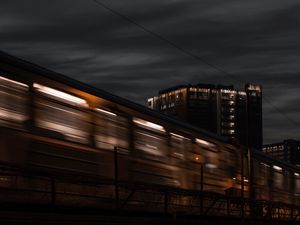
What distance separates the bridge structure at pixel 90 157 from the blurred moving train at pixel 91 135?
2 centimetres

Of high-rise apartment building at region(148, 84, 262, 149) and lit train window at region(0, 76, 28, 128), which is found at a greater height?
high-rise apartment building at region(148, 84, 262, 149)

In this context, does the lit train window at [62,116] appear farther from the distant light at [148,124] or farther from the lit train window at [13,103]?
the distant light at [148,124]

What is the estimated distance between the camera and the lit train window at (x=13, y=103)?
1373cm

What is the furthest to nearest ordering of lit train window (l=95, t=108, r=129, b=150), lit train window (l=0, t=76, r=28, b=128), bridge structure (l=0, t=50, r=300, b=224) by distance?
lit train window (l=95, t=108, r=129, b=150)
lit train window (l=0, t=76, r=28, b=128)
bridge structure (l=0, t=50, r=300, b=224)

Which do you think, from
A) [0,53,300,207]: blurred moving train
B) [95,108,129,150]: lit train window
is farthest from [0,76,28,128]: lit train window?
[95,108,129,150]: lit train window

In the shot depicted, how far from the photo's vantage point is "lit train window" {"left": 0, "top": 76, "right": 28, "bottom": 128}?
13.7m

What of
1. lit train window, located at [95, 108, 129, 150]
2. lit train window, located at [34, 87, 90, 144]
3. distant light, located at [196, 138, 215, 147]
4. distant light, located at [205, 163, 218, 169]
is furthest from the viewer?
distant light, located at [205, 163, 218, 169]

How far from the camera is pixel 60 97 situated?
15648 mm

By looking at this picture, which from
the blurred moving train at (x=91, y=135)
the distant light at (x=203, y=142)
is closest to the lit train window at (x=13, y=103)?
the blurred moving train at (x=91, y=135)

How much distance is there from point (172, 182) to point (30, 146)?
23.7 ft

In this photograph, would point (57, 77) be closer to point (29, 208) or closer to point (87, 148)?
point (87, 148)

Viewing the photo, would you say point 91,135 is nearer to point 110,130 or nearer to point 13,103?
point 110,130

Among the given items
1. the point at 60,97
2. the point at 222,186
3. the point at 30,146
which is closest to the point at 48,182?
the point at 30,146

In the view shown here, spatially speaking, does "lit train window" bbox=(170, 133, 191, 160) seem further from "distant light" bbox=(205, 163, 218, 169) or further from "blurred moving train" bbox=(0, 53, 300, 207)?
"distant light" bbox=(205, 163, 218, 169)
